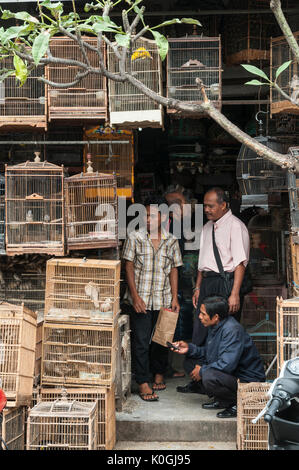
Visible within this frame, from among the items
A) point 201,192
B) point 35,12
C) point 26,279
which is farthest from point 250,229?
point 35,12

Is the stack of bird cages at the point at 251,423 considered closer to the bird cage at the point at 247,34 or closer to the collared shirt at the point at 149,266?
the collared shirt at the point at 149,266

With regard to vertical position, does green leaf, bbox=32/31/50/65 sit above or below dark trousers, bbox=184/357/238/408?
above

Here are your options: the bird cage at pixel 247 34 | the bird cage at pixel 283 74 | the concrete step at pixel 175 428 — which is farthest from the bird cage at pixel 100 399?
the bird cage at pixel 247 34

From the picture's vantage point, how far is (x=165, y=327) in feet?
20.2

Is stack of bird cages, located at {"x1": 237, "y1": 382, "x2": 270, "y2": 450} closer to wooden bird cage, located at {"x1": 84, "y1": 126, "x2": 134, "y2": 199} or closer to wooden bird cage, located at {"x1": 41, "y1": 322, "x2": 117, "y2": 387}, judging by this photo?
wooden bird cage, located at {"x1": 41, "y1": 322, "x2": 117, "y2": 387}

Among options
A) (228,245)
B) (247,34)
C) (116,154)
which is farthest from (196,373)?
(247,34)

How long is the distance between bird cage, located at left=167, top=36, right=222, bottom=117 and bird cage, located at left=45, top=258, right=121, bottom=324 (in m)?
1.69

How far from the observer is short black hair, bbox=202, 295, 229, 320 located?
5.64m

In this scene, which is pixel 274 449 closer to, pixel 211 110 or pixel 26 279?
pixel 211 110

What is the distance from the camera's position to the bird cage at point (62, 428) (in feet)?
15.4

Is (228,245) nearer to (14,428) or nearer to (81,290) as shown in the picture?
(81,290)

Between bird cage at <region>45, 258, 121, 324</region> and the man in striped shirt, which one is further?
the man in striped shirt

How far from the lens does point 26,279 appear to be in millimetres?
6582

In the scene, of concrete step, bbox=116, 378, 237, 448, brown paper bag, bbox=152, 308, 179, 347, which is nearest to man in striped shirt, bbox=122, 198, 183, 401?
brown paper bag, bbox=152, 308, 179, 347
